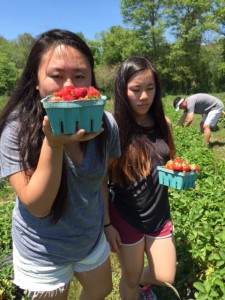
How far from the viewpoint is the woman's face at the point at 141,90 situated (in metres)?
2.40

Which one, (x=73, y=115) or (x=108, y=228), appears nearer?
(x=73, y=115)

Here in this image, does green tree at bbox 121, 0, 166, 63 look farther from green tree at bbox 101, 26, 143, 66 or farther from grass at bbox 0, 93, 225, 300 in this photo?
grass at bbox 0, 93, 225, 300

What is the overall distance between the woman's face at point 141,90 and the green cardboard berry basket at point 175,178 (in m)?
0.47

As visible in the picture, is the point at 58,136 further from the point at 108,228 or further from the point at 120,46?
the point at 120,46

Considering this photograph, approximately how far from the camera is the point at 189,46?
4056 centimetres

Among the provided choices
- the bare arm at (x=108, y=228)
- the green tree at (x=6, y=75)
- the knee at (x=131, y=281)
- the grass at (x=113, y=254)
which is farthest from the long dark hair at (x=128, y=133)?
the green tree at (x=6, y=75)

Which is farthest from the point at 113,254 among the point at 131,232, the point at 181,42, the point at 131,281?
the point at 181,42

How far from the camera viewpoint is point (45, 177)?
4.66ft

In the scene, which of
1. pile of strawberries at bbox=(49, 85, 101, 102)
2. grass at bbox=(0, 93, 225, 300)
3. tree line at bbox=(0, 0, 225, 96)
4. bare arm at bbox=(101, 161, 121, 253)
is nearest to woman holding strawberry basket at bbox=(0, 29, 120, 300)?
pile of strawberries at bbox=(49, 85, 101, 102)

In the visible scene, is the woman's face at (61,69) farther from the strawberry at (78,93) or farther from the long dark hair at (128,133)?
the long dark hair at (128,133)

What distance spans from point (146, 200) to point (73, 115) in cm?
134

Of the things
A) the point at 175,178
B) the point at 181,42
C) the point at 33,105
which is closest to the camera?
the point at 33,105

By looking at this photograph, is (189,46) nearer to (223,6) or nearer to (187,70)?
(187,70)

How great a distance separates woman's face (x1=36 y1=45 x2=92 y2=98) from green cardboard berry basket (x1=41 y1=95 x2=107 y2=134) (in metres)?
0.22
